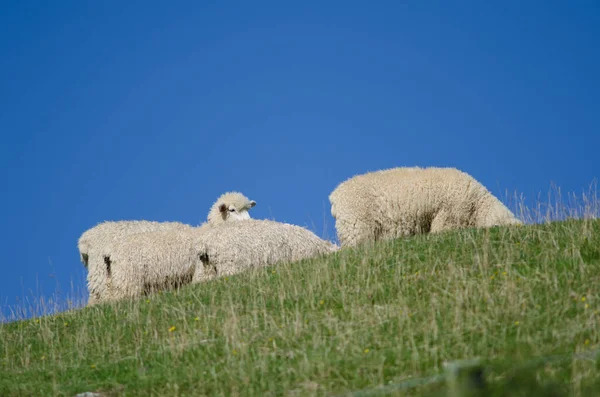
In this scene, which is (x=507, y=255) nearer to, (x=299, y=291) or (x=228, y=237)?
(x=299, y=291)

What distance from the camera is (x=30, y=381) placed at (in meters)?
10.6

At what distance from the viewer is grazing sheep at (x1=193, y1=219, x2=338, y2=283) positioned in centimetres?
1759

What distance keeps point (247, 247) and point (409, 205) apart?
13.6 feet

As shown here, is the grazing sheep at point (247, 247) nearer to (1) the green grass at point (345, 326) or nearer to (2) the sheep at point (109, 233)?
(2) the sheep at point (109, 233)

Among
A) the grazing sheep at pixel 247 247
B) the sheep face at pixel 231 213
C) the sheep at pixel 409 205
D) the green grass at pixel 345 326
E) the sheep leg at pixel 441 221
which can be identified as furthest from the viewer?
the sheep face at pixel 231 213

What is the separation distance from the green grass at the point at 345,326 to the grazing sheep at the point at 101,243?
429cm

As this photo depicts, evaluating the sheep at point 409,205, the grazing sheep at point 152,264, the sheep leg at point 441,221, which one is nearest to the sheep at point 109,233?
the grazing sheep at point 152,264

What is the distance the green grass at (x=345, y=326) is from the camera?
28.6ft

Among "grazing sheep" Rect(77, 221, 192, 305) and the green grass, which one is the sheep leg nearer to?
the green grass

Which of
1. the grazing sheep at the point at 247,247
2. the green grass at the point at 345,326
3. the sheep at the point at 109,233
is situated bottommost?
the green grass at the point at 345,326

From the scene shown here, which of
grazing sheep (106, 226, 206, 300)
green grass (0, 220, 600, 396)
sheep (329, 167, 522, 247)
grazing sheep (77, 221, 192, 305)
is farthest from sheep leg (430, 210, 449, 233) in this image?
grazing sheep (77, 221, 192, 305)

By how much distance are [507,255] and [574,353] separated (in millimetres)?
4359

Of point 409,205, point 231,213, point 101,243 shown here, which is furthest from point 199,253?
point 409,205

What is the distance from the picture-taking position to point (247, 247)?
17641 mm
